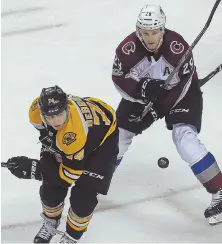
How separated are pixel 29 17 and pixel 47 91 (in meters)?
3.14

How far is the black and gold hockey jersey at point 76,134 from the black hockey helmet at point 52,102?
0.07 m

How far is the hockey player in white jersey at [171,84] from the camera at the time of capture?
2.89m

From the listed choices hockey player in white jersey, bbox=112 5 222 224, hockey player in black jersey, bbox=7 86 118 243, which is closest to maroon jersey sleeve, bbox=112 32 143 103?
hockey player in white jersey, bbox=112 5 222 224

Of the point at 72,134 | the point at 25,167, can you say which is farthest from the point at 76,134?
the point at 25,167

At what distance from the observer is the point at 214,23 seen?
17.0 feet

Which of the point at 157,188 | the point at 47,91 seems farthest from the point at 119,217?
the point at 47,91

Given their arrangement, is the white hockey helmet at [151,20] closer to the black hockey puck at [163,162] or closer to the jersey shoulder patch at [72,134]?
the jersey shoulder patch at [72,134]

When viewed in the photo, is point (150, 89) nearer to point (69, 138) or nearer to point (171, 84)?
point (171, 84)

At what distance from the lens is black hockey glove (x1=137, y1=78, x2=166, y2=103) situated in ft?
9.69

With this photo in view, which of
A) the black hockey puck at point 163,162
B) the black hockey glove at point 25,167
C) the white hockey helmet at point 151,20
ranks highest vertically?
the white hockey helmet at point 151,20

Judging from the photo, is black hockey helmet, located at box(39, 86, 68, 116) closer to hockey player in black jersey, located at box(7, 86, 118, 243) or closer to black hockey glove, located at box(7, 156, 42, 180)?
hockey player in black jersey, located at box(7, 86, 118, 243)

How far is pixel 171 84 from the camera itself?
9.88 ft

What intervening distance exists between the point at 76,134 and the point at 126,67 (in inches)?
25.8

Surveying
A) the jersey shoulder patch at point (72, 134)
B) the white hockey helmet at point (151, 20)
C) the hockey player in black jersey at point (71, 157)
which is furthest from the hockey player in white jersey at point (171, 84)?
the jersey shoulder patch at point (72, 134)
